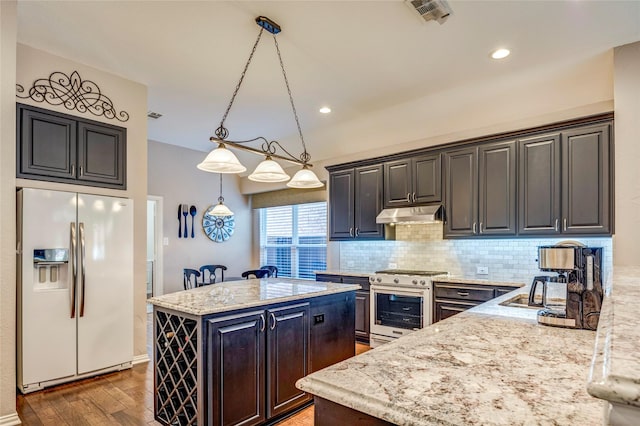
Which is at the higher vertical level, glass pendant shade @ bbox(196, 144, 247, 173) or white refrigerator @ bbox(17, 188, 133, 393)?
glass pendant shade @ bbox(196, 144, 247, 173)

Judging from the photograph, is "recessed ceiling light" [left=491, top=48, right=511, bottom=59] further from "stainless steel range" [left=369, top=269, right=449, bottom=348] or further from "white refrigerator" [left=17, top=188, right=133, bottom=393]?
"white refrigerator" [left=17, top=188, right=133, bottom=393]

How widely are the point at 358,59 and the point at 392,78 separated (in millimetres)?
560

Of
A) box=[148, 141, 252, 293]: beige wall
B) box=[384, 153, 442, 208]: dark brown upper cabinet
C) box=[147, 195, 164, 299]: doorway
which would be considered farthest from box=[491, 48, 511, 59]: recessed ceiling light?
box=[147, 195, 164, 299]: doorway

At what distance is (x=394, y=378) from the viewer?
1.06 meters

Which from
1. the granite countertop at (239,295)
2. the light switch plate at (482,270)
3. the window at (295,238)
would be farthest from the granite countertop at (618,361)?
the window at (295,238)

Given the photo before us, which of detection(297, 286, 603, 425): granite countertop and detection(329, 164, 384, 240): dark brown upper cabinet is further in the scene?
detection(329, 164, 384, 240): dark brown upper cabinet

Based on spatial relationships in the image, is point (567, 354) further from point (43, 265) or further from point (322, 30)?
point (43, 265)

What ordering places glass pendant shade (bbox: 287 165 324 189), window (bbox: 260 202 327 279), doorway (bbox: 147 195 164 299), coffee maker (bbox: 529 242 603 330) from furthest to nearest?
window (bbox: 260 202 327 279) < doorway (bbox: 147 195 164 299) < glass pendant shade (bbox: 287 165 324 189) < coffee maker (bbox: 529 242 603 330)

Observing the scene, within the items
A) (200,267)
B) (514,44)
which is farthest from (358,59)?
(200,267)

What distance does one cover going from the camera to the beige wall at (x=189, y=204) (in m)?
6.19

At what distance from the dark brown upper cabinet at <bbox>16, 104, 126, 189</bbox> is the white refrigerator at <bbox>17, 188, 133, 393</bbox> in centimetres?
21

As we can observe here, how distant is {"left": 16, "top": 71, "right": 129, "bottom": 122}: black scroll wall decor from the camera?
11.1ft

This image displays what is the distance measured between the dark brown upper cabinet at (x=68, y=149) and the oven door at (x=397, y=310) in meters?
3.22

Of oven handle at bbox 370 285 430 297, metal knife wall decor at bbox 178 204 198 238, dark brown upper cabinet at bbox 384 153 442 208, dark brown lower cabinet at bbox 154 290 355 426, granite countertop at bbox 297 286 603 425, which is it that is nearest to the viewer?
granite countertop at bbox 297 286 603 425
